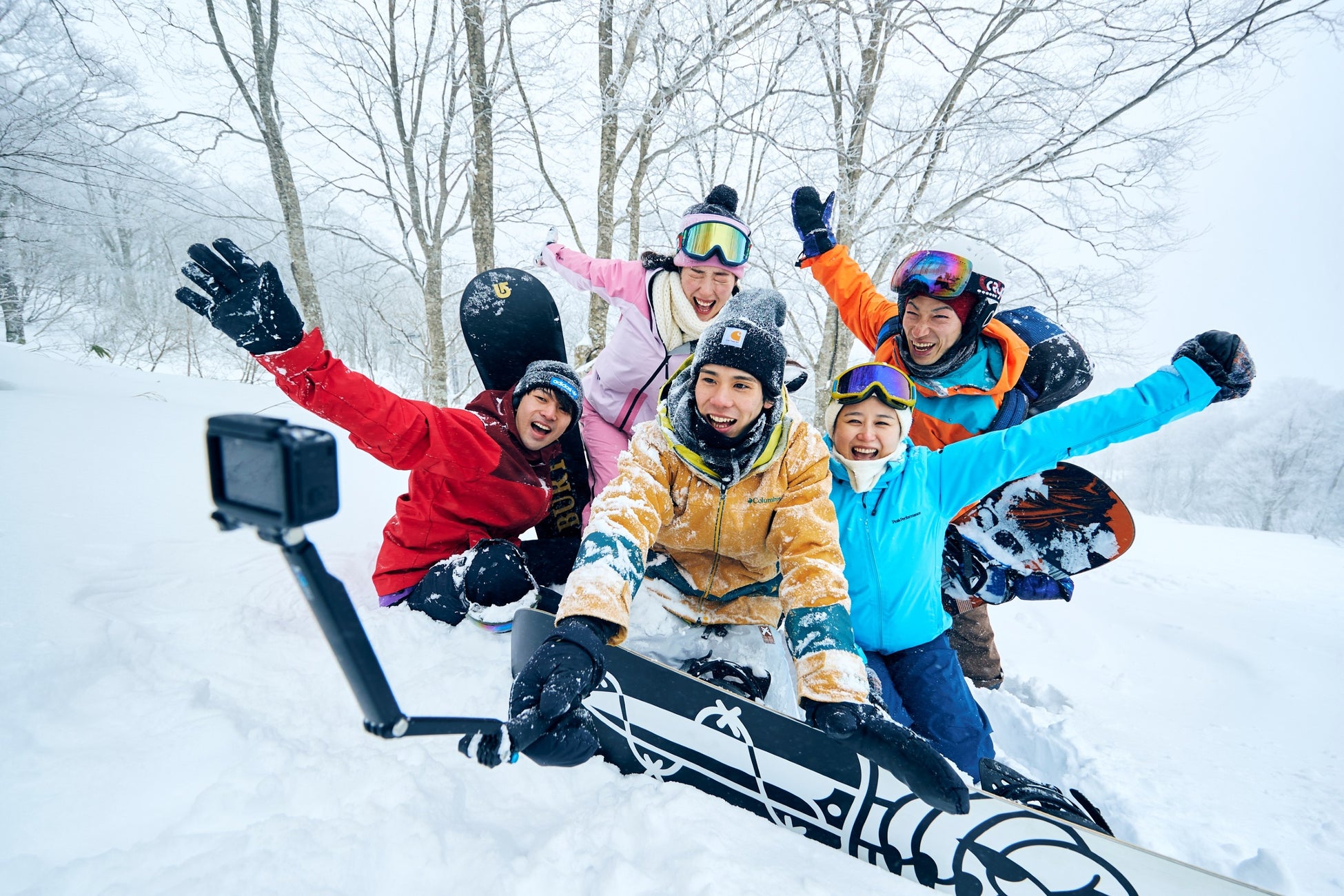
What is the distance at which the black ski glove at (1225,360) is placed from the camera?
1793mm

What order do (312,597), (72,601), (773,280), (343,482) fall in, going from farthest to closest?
(773,280) → (343,482) → (72,601) → (312,597)

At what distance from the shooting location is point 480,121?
218 inches

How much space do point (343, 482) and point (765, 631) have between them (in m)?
4.61

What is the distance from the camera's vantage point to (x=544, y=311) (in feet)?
10.6

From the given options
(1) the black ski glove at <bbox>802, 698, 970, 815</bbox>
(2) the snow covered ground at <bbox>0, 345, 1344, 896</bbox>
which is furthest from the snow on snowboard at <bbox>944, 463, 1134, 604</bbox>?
(1) the black ski glove at <bbox>802, 698, 970, 815</bbox>

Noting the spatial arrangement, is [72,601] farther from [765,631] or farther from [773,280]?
[773,280]

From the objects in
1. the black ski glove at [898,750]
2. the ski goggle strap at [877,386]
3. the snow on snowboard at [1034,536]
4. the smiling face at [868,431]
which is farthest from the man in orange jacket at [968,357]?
the black ski glove at [898,750]

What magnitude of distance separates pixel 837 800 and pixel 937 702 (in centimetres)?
71

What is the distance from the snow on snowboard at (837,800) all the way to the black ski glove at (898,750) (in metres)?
0.20

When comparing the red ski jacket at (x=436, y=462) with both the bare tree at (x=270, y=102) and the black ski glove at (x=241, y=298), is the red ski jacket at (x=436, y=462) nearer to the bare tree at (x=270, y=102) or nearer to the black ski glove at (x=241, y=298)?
the black ski glove at (x=241, y=298)

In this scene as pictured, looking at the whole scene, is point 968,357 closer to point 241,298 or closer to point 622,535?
point 622,535

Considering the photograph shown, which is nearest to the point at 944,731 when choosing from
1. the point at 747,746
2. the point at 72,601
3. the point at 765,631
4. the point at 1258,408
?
the point at 765,631

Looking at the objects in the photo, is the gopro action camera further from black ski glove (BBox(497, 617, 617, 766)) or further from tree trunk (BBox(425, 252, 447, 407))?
tree trunk (BBox(425, 252, 447, 407))

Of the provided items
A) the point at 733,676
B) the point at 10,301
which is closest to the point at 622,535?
the point at 733,676
